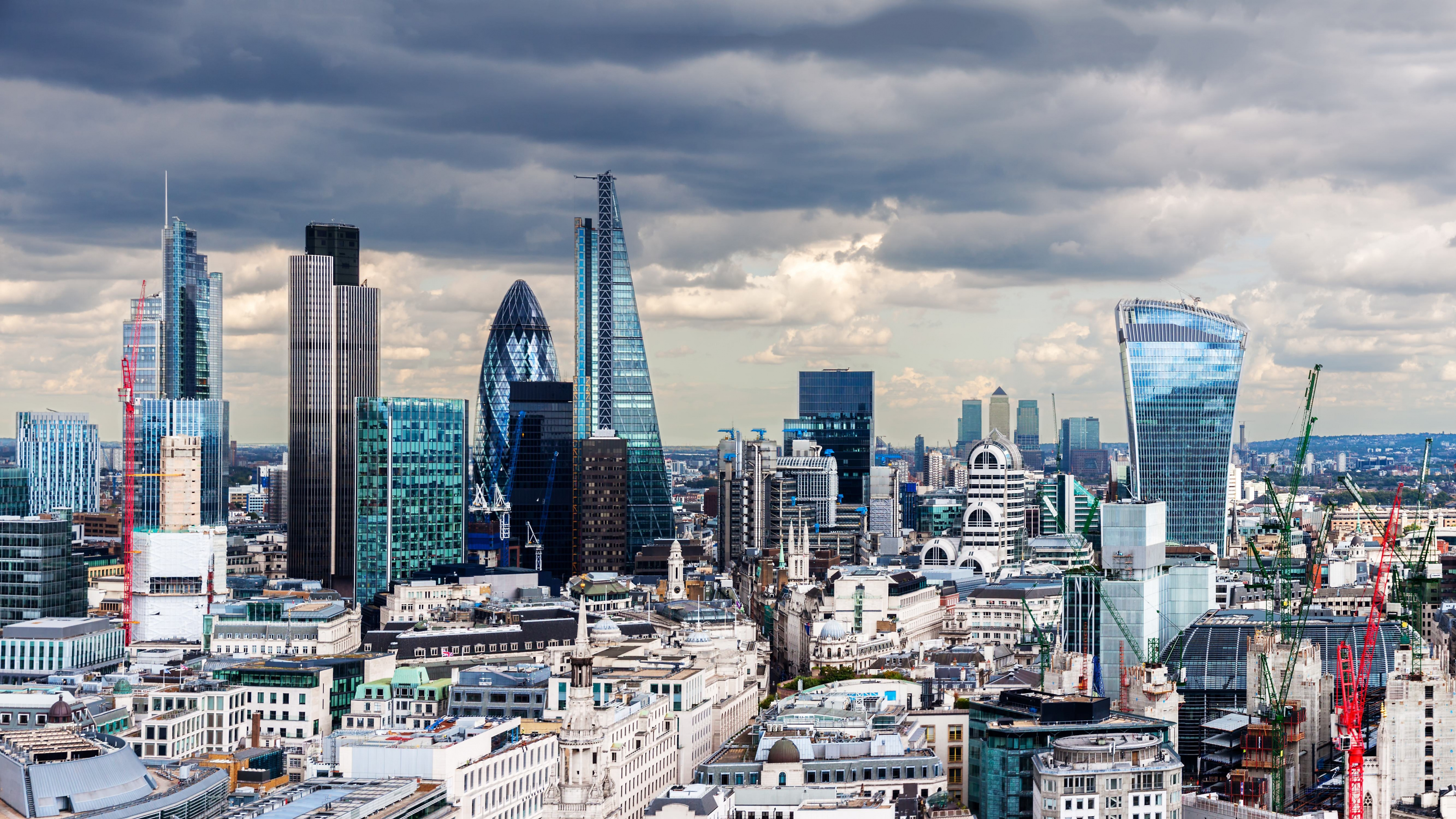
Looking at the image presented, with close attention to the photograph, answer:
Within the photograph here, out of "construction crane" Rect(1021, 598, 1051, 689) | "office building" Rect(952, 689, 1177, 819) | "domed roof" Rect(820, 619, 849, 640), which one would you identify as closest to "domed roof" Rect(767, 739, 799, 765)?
"office building" Rect(952, 689, 1177, 819)

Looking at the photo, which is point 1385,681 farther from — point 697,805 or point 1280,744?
point 697,805

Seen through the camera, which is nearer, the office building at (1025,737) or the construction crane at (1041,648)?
the office building at (1025,737)

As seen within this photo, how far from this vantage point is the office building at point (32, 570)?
7062 inches

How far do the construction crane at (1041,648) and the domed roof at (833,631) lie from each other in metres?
17.2

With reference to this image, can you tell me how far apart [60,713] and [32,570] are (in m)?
81.5

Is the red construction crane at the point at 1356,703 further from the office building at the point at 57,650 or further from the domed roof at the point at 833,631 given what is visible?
the office building at the point at 57,650

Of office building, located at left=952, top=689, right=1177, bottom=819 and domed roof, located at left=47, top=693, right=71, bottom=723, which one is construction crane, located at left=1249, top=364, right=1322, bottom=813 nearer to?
office building, located at left=952, top=689, right=1177, bottom=819

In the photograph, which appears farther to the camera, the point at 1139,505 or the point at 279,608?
the point at 279,608

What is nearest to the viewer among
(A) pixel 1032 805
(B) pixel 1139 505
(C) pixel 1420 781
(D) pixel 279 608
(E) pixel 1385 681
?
(C) pixel 1420 781

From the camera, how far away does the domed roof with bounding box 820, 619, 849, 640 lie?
543ft

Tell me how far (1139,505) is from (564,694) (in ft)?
168

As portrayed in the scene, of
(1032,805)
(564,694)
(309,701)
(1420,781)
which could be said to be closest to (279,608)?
(309,701)

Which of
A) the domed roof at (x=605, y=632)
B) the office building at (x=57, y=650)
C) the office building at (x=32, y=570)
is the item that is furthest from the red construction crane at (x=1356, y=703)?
the office building at (x=32, y=570)

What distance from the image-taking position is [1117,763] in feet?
311
